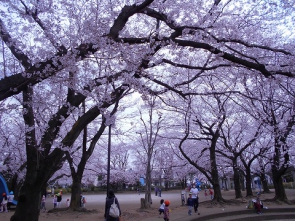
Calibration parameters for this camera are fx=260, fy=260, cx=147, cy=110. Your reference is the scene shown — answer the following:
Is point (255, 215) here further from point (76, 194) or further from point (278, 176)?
point (76, 194)

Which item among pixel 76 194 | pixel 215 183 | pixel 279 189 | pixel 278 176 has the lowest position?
pixel 76 194

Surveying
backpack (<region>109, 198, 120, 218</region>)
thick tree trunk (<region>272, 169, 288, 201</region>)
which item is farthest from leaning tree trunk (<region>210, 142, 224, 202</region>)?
backpack (<region>109, 198, 120, 218</region>)

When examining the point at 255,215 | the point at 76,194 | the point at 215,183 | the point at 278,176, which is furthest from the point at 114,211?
the point at 278,176

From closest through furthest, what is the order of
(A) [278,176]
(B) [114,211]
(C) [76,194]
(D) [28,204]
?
(D) [28,204], (B) [114,211], (C) [76,194], (A) [278,176]

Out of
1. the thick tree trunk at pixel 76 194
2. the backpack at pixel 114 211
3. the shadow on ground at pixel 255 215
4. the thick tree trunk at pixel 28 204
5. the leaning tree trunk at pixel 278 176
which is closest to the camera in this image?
the thick tree trunk at pixel 28 204

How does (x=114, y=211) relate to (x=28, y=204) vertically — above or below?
below

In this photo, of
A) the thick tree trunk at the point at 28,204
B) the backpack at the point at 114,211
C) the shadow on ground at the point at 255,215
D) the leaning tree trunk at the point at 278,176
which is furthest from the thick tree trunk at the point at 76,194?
the leaning tree trunk at the point at 278,176

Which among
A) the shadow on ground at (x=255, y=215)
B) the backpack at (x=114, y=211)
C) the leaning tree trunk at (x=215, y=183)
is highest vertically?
the leaning tree trunk at (x=215, y=183)

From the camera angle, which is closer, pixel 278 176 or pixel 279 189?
pixel 279 189

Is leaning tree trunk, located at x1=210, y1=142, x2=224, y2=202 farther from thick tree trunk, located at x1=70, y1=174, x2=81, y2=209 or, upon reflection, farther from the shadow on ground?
thick tree trunk, located at x1=70, y1=174, x2=81, y2=209

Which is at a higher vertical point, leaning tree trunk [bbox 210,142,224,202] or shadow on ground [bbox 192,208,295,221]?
leaning tree trunk [bbox 210,142,224,202]

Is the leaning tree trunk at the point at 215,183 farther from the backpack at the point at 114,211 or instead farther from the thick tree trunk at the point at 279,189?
the backpack at the point at 114,211

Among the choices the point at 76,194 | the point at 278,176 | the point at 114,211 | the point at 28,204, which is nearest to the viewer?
the point at 28,204

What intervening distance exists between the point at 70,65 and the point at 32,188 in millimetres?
2823
